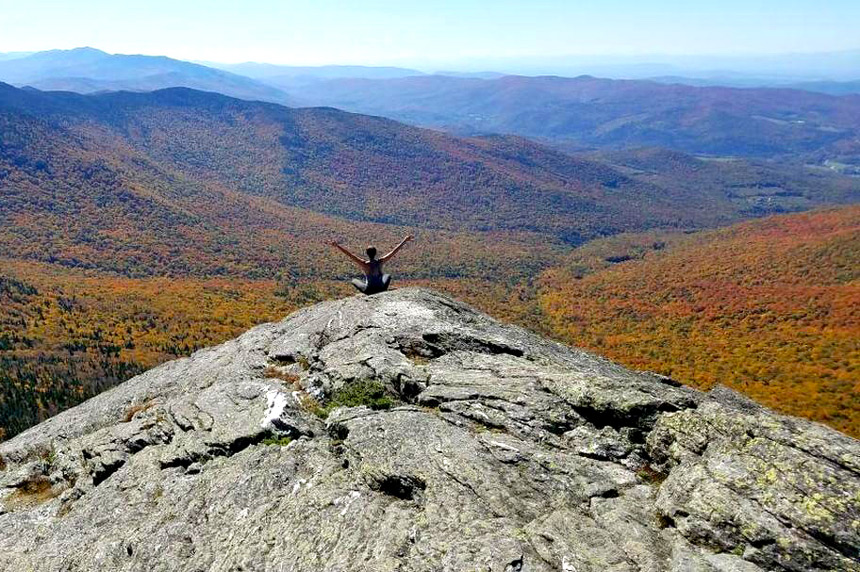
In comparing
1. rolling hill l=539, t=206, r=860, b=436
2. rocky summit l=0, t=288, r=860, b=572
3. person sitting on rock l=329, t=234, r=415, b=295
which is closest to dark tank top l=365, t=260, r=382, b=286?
person sitting on rock l=329, t=234, r=415, b=295

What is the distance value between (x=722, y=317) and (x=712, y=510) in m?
91.0

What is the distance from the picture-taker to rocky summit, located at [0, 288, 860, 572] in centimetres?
1078

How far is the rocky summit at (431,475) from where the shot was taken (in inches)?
424

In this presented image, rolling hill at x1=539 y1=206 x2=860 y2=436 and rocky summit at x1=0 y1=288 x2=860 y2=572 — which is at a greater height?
rocky summit at x1=0 y1=288 x2=860 y2=572

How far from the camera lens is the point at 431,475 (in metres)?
13.1

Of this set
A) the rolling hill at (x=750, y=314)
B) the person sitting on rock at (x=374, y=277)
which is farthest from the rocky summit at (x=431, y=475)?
the rolling hill at (x=750, y=314)

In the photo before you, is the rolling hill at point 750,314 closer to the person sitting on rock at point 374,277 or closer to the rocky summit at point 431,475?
the person sitting on rock at point 374,277

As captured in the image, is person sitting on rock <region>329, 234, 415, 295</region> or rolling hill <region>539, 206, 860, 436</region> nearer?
person sitting on rock <region>329, 234, 415, 295</region>

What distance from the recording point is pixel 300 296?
128 meters

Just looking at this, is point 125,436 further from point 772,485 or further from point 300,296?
point 300,296

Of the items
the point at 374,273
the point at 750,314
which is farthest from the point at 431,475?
the point at 750,314

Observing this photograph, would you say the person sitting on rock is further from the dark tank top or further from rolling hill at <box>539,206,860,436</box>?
rolling hill at <box>539,206,860,436</box>

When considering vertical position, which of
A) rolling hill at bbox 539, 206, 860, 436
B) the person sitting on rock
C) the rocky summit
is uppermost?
the person sitting on rock

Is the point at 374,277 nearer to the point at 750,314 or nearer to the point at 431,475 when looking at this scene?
the point at 431,475
